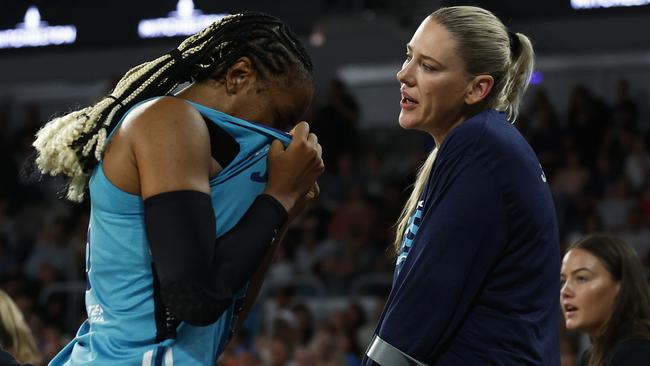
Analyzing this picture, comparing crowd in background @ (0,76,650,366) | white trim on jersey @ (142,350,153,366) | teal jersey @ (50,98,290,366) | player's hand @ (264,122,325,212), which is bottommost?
crowd in background @ (0,76,650,366)

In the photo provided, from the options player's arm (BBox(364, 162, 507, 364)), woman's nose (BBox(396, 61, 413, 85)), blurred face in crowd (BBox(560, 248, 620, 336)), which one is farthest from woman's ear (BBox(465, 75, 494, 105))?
blurred face in crowd (BBox(560, 248, 620, 336))

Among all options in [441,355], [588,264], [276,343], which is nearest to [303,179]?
[441,355]

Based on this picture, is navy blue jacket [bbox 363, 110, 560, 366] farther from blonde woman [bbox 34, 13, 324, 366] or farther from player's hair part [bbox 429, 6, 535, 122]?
blonde woman [bbox 34, 13, 324, 366]

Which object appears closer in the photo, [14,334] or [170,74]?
[170,74]

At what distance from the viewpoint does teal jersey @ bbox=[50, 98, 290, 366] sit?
7.16 ft

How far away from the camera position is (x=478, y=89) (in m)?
2.53

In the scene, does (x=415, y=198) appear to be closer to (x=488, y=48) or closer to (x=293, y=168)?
(x=488, y=48)

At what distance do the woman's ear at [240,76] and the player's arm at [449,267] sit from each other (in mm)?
507

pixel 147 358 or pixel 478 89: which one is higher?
pixel 478 89

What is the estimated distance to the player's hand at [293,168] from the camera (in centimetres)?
227

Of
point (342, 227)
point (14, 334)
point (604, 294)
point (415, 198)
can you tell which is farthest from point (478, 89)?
point (342, 227)

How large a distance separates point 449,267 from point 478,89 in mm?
491

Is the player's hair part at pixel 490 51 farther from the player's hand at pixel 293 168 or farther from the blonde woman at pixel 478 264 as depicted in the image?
the player's hand at pixel 293 168

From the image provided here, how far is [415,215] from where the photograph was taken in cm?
253
